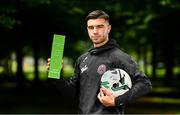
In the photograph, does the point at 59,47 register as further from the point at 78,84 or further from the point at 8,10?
the point at 8,10

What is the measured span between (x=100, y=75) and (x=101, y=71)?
36 millimetres

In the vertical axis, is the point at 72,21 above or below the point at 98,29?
above

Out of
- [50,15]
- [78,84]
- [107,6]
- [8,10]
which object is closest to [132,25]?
[107,6]

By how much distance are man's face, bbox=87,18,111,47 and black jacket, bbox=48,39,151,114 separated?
2.9 inches

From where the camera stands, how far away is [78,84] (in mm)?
4770

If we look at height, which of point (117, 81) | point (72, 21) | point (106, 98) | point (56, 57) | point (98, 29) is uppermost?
point (72, 21)

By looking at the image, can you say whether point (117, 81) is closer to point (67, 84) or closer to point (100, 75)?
point (100, 75)

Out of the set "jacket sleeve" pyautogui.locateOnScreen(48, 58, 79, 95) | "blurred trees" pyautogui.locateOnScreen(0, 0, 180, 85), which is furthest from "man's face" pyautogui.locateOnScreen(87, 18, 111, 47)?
"blurred trees" pyautogui.locateOnScreen(0, 0, 180, 85)

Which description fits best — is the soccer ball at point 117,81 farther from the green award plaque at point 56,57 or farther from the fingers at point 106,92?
the green award plaque at point 56,57

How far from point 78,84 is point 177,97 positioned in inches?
1079

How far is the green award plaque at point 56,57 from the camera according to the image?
4543mm

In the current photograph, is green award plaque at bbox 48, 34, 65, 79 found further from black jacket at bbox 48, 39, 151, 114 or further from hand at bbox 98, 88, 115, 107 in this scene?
hand at bbox 98, 88, 115, 107

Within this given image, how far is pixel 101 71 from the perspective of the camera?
4.52m

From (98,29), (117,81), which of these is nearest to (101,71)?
(117,81)
